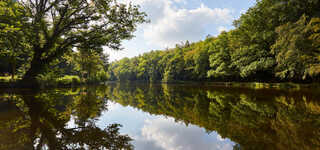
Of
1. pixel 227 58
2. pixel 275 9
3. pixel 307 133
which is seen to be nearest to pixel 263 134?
pixel 307 133

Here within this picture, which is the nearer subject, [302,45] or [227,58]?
[302,45]

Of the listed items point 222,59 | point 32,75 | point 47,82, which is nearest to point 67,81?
point 47,82

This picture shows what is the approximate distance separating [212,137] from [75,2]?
50.6 ft

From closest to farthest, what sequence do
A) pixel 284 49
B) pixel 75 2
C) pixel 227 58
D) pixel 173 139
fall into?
pixel 173 139, pixel 75 2, pixel 284 49, pixel 227 58

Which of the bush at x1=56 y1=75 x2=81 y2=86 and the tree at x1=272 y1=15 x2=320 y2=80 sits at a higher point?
the tree at x1=272 y1=15 x2=320 y2=80

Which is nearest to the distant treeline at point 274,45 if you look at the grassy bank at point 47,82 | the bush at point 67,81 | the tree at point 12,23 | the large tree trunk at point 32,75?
the tree at point 12,23

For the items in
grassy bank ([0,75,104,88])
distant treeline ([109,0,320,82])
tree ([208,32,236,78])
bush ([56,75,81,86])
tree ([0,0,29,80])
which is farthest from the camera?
tree ([208,32,236,78])

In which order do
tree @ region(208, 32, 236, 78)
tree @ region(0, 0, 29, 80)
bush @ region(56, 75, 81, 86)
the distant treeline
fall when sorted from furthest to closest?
tree @ region(208, 32, 236, 78) < bush @ region(56, 75, 81, 86) < the distant treeline < tree @ region(0, 0, 29, 80)

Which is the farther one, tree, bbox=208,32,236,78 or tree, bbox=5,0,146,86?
tree, bbox=208,32,236,78

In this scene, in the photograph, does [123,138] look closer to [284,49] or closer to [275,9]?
[284,49]

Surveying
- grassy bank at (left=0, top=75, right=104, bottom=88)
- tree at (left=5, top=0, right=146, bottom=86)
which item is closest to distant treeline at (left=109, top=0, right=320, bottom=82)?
tree at (left=5, top=0, right=146, bottom=86)

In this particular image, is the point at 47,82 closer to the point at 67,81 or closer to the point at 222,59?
the point at 67,81

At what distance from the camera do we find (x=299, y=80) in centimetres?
2055

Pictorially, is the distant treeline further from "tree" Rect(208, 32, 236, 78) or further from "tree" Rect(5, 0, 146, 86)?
"tree" Rect(5, 0, 146, 86)
